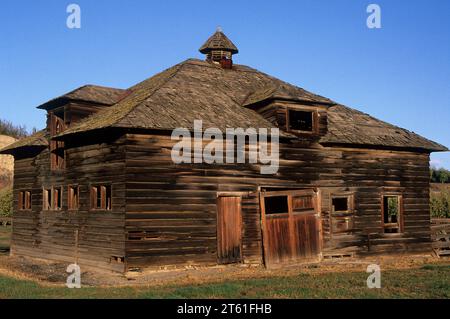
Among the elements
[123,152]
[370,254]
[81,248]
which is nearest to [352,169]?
[370,254]

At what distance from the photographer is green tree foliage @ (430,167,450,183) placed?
5412 cm

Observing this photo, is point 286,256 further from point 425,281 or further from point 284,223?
point 425,281

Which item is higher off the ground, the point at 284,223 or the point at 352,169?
the point at 352,169

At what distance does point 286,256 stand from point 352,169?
5.00 metres

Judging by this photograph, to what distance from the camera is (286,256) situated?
64.1 feet

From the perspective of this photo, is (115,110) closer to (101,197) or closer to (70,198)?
(101,197)

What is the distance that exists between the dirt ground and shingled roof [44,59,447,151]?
15.5 ft

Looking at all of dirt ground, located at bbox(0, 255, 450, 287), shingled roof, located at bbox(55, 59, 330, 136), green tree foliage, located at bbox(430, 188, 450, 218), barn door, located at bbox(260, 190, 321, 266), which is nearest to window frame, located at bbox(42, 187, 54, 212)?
dirt ground, located at bbox(0, 255, 450, 287)

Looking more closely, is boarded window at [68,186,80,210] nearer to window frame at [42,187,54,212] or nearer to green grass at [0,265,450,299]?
window frame at [42,187,54,212]

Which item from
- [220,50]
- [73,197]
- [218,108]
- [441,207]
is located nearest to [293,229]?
[218,108]

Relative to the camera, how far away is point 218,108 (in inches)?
818

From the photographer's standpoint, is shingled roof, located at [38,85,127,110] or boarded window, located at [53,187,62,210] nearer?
shingled roof, located at [38,85,127,110]

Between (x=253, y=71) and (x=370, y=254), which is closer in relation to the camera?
(x=370, y=254)
